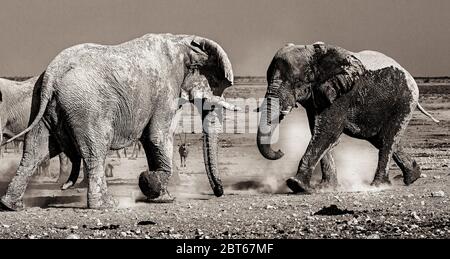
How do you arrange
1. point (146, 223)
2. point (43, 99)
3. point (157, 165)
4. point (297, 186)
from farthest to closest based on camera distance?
point (297, 186) < point (157, 165) < point (43, 99) < point (146, 223)

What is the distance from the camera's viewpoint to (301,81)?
13211 mm

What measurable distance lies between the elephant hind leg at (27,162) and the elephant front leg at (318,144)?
291 cm

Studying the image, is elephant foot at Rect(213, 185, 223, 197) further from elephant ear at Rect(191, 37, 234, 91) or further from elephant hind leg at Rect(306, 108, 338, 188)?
elephant hind leg at Rect(306, 108, 338, 188)

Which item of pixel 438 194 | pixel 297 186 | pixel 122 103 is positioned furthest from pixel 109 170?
pixel 438 194

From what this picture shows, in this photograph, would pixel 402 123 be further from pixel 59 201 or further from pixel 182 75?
pixel 59 201

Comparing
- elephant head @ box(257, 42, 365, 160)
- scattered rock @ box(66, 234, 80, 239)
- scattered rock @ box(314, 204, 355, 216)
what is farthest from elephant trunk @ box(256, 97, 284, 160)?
scattered rock @ box(66, 234, 80, 239)

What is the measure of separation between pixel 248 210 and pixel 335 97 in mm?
2395

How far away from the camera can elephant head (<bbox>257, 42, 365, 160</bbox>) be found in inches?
519

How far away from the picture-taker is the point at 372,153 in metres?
19.6

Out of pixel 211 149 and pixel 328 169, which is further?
pixel 328 169

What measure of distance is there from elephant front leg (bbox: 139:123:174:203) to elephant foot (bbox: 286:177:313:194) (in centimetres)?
144

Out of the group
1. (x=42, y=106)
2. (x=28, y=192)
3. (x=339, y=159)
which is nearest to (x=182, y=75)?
(x=42, y=106)

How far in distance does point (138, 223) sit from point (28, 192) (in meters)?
3.56

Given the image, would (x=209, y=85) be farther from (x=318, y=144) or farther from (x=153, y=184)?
(x=318, y=144)
